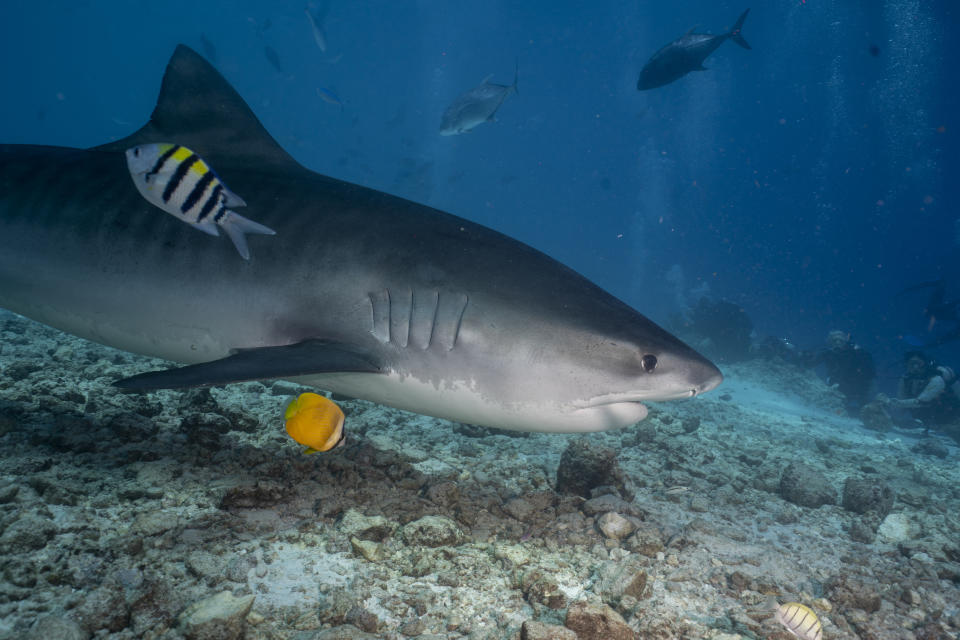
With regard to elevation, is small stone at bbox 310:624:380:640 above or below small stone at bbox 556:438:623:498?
below

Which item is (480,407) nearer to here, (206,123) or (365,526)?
(365,526)

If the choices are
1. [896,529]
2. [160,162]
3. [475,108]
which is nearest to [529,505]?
[160,162]

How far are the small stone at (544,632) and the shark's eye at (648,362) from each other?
1.17m

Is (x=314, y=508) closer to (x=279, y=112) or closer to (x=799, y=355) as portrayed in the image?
(x=799, y=355)

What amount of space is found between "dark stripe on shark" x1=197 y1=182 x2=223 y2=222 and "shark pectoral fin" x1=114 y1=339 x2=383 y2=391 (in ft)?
2.23

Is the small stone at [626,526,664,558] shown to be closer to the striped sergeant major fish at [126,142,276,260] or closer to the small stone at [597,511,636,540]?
the small stone at [597,511,636,540]

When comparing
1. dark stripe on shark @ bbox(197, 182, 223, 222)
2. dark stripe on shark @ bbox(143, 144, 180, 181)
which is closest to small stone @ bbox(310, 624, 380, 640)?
dark stripe on shark @ bbox(197, 182, 223, 222)

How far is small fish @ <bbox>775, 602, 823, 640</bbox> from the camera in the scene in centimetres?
193

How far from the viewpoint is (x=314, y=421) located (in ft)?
7.63

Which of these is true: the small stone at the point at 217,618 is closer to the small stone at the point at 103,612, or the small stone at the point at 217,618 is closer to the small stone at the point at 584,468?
the small stone at the point at 103,612

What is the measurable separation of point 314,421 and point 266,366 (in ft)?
1.20

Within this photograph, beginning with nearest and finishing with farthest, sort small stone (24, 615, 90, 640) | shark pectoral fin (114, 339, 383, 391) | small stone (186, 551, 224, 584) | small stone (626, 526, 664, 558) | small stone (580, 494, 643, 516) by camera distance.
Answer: small stone (24, 615, 90, 640)
small stone (186, 551, 224, 584)
shark pectoral fin (114, 339, 383, 391)
small stone (626, 526, 664, 558)
small stone (580, 494, 643, 516)

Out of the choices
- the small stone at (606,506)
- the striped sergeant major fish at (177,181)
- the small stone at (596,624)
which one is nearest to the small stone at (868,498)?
the small stone at (606,506)

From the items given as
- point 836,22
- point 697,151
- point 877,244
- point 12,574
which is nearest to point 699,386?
point 12,574
